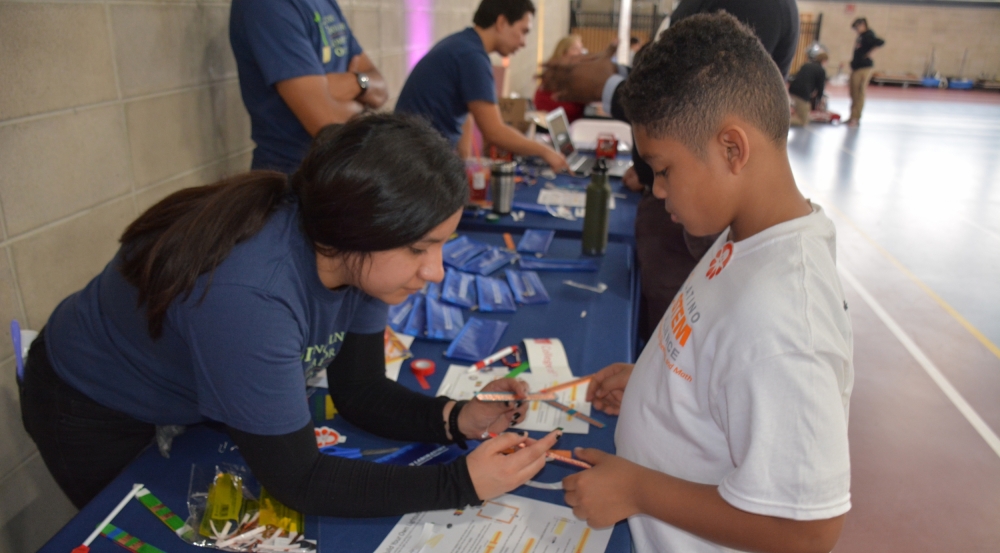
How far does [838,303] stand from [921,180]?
26.0ft

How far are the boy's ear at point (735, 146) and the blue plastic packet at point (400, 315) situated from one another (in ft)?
3.11

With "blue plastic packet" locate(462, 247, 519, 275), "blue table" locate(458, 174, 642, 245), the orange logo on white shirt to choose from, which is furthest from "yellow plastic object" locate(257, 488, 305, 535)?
"blue table" locate(458, 174, 642, 245)

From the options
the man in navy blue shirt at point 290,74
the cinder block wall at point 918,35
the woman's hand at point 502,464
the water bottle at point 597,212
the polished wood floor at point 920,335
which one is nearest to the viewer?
the woman's hand at point 502,464

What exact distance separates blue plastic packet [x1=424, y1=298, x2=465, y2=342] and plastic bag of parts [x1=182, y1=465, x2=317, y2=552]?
63 cm

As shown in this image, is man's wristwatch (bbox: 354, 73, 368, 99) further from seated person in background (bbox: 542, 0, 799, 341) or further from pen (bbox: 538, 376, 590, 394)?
pen (bbox: 538, 376, 590, 394)

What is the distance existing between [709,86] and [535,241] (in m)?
1.37

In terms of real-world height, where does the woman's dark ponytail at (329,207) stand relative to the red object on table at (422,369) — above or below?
above

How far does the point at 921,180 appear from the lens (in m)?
7.36

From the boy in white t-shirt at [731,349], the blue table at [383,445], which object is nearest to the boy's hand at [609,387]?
the blue table at [383,445]

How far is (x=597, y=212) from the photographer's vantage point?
2.21 metres

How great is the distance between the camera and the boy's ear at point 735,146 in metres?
0.96

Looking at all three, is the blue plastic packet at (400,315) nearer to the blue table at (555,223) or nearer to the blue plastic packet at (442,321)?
the blue plastic packet at (442,321)

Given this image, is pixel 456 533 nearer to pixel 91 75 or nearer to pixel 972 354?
pixel 91 75

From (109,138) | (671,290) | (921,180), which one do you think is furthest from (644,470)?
(921,180)
